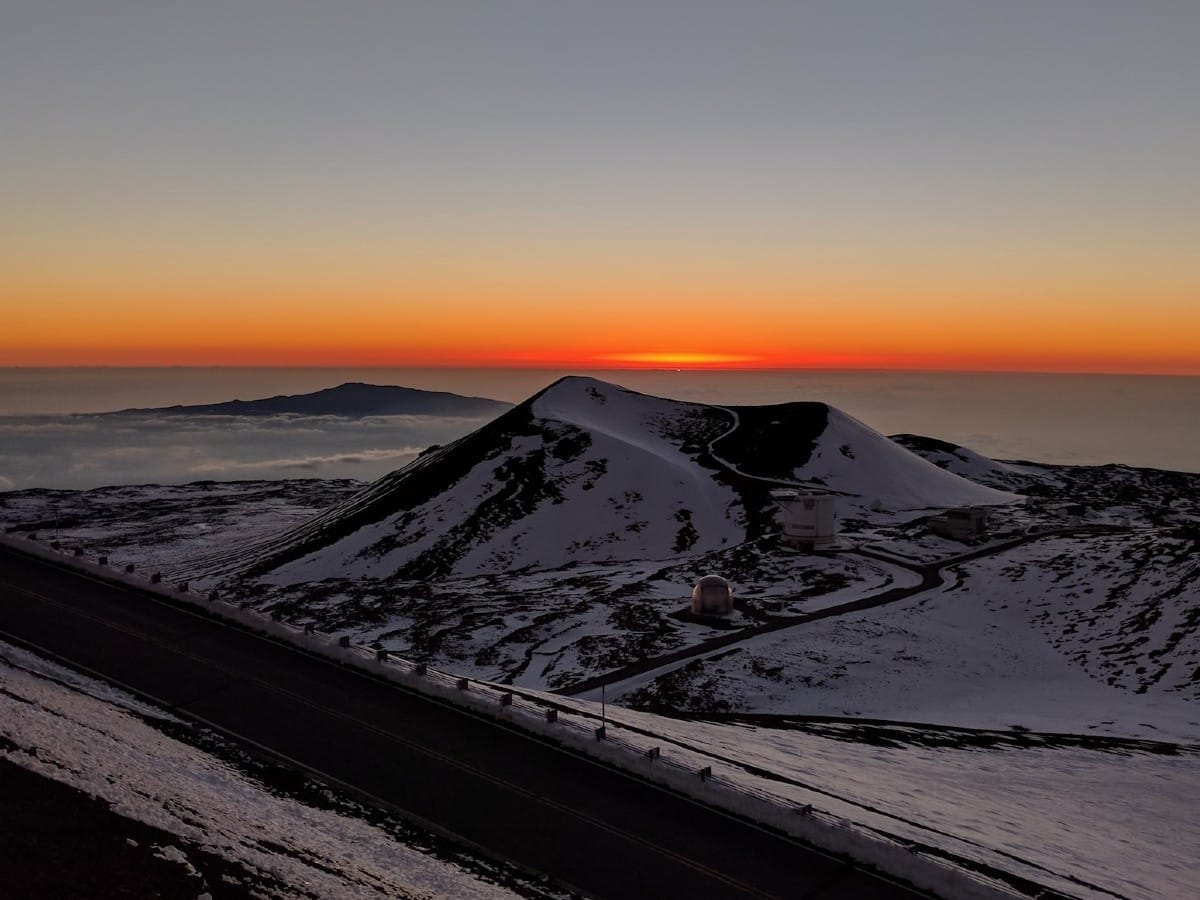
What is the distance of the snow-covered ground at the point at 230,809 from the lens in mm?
21688

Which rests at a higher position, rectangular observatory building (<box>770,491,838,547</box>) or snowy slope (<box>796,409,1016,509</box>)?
snowy slope (<box>796,409,1016,509</box>)

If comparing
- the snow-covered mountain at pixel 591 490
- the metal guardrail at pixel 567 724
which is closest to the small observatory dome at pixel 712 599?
the metal guardrail at pixel 567 724

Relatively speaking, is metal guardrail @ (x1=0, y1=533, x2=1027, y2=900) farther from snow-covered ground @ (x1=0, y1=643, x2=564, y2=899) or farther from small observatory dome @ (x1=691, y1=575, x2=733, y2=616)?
small observatory dome @ (x1=691, y1=575, x2=733, y2=616)

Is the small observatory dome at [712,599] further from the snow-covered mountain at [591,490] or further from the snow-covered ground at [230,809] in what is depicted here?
the snow-covered ground at [230,809]

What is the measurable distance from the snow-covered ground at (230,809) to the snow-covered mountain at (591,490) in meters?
70.9

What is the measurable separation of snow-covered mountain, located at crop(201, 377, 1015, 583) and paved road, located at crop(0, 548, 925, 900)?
60.6 meters

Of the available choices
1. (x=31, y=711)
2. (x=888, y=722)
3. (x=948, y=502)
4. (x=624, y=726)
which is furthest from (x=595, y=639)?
(x=948, y=502)

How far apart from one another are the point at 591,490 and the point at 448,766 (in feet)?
288

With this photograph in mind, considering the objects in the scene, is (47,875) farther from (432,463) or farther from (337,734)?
(432,463)

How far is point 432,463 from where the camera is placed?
5300 inches

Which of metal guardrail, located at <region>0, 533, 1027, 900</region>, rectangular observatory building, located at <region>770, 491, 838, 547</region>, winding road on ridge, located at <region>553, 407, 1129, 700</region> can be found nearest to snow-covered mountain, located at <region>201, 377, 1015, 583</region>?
rectangular observatory building, located at <region>770, 491, 838, 547</region>

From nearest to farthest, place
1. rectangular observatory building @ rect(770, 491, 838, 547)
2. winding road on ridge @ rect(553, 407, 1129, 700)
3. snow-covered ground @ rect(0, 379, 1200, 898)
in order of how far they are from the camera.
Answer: snow-covered ground @ rect(0, 379, 1200, 898) → winding road on ridge @ rect(553, 407, 1129, 700) → rectangular observatory building @ rect(770, 491, 838, 547)

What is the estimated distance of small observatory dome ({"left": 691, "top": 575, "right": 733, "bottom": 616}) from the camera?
67.3 meters

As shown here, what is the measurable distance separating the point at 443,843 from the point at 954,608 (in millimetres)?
53316
